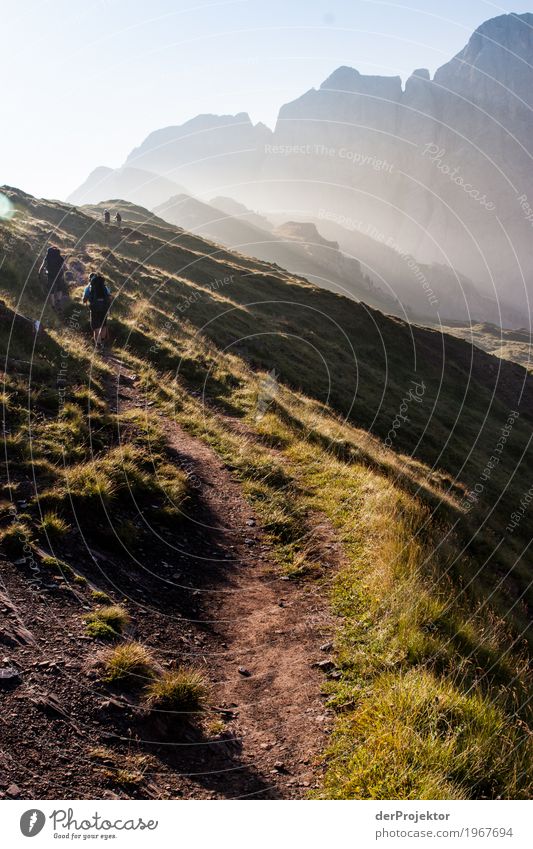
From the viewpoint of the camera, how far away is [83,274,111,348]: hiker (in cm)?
1867

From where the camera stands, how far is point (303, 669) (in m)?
6.35

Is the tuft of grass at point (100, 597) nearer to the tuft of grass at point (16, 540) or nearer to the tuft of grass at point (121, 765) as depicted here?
the tuft of grass at point (16, 540)

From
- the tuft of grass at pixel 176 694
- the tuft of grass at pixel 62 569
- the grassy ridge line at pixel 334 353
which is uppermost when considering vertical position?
the grassy ridge line at pixel 334 353

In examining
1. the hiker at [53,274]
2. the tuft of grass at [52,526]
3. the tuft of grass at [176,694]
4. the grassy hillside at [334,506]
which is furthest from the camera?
the hiker at [53,274]

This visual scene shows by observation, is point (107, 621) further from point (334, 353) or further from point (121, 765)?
point (334, 353)

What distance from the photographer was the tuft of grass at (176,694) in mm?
5338

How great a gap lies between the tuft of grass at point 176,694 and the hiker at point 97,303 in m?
15.7

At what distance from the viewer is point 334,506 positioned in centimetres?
1103

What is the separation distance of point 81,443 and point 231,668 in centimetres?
629
